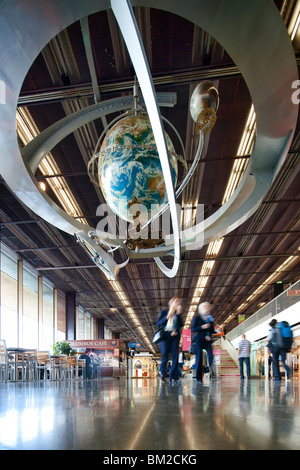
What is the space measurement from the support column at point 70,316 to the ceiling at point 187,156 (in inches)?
36.7

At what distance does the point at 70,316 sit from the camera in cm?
2389

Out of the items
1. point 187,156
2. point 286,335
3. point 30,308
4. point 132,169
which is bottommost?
point 286,335

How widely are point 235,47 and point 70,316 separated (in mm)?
22560

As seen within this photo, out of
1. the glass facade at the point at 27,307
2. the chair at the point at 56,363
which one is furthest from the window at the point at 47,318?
the chair at the point at 56,363

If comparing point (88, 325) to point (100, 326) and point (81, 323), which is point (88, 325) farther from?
point (100, 326)

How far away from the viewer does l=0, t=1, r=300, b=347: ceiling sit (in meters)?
6.11

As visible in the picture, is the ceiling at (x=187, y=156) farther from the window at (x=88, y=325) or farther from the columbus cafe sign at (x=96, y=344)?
the window at (x=88, y=325)

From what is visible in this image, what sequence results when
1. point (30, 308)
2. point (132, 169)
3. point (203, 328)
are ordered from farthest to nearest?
1. point (30, 308)
2. point (203, 328)
3. point (132, 169)

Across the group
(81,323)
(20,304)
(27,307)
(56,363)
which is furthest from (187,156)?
(81,323)

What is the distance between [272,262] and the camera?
19.3 m

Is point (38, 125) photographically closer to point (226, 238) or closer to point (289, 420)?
point (289, 420)

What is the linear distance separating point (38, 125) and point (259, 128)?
5628 millimetres

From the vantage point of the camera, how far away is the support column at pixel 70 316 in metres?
23.1

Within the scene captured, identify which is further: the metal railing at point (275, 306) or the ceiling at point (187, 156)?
the metal railing at point (275, 306)
